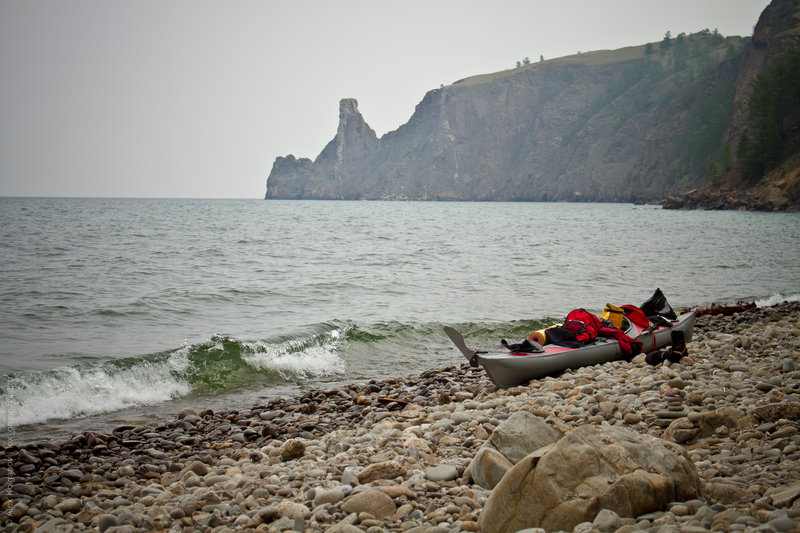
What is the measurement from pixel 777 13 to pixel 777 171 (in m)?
34.2

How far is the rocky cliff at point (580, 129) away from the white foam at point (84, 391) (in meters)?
105

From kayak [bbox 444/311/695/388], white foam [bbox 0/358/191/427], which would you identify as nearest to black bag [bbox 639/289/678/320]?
kayak [bbox 444/311/695/388]

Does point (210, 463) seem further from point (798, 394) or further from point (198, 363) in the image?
point (798, 394)

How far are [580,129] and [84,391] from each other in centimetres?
14590

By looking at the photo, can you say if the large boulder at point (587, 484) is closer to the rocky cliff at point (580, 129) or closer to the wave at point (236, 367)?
the wave at point (236, 367)

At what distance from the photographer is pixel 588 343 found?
8.23 meters

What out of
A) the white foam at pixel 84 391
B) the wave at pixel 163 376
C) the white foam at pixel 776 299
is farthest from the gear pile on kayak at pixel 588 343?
the white foam at pixel 776 299

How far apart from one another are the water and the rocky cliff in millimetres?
85675

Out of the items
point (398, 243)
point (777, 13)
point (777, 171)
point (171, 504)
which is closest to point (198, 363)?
point (171, 504)

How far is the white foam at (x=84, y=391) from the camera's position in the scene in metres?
7.65

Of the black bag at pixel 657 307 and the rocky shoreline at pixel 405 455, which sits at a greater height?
the black bag at pixel 657 307

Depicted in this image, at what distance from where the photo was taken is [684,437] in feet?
15.0

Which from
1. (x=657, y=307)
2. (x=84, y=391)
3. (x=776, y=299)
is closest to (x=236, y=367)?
(x=84, y=391)

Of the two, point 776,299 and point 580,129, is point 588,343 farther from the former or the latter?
point 580,129
